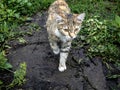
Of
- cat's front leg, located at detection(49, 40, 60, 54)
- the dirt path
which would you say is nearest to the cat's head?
cat's front leg, located at detection(49, 40, 60, 54)

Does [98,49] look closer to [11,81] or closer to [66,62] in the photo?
[66,62]

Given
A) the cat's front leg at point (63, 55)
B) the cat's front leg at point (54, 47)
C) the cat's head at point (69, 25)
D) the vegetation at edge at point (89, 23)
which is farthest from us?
the vegetation at edge at point (89, 23)

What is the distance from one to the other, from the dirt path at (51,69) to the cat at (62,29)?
233 mm

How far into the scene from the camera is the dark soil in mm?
5164

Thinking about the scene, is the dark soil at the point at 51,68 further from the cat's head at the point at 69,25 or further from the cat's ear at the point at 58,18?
the cat's ear at the point at 58,18

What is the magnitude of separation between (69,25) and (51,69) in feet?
3.88

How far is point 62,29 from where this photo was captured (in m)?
4.70

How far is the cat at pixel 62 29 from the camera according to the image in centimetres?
466

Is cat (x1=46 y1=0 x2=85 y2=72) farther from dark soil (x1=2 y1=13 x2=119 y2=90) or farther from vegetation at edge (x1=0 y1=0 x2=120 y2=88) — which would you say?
vegetation at edge (x1=0 y1=0 x2=120 y2=88)

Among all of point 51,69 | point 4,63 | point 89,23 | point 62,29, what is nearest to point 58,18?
point 62,29

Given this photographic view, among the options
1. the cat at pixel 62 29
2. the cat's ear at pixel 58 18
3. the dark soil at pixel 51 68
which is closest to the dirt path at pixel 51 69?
the dark soil at pixel 51 68

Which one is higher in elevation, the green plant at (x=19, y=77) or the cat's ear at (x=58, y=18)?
the cat's ear at (x=58, y=18)

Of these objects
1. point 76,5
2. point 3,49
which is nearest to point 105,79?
point 3,49

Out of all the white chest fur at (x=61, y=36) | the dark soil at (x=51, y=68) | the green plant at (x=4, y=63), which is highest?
the white chest fur at (x=61, y=36)
